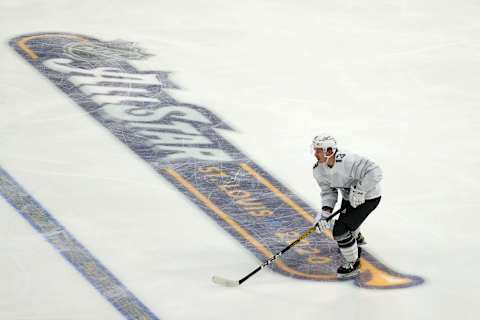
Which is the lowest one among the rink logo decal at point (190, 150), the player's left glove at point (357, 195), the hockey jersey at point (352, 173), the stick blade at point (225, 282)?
the stick blade at point (225, 282)

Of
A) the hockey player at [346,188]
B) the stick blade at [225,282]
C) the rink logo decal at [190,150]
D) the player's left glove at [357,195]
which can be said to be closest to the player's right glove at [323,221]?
the hockey player at [346,188]

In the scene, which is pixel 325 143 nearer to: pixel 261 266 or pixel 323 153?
pixel 323 153

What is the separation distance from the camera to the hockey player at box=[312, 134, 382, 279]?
6535 mm

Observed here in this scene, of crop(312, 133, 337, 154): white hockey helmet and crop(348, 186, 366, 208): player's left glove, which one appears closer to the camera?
crop(312, 133, 337, 154): white hockey helmet

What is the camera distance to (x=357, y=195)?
6.60 m

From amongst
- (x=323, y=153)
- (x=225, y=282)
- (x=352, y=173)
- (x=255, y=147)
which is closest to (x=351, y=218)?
(x=352, y=173)

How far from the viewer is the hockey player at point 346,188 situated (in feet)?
21.4

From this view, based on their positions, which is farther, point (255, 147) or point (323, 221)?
point (255, 147)

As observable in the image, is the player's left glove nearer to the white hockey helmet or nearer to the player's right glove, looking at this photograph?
the player's right glove

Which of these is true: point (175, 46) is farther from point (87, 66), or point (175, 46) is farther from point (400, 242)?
point (400, 242)

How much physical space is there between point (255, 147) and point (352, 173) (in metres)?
2.02

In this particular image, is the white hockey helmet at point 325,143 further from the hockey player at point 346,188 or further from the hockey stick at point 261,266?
the hockey stick at point 261,266

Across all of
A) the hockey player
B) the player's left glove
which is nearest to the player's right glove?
the hockey player

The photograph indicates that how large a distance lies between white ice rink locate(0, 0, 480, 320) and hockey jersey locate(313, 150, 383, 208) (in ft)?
1.75
